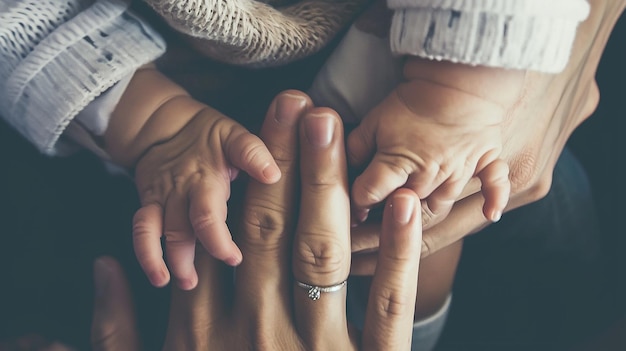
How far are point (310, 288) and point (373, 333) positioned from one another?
8 cm

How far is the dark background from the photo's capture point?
0.68m

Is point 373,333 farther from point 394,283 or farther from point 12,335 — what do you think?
point 12,335

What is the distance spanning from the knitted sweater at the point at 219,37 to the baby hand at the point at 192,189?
0.08 meters

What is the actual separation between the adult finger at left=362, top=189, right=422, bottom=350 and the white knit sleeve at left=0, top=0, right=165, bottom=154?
0.28 metres

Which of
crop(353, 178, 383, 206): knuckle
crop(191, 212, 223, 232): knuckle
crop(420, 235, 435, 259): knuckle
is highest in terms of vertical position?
crop(353, 178, 383, 206): knuckle

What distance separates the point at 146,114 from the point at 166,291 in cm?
27

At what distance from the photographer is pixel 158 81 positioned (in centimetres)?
61

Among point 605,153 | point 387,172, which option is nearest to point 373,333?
point 387,172

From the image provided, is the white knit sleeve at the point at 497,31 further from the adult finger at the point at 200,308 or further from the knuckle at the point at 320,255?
the adult finger at the point at 200,308

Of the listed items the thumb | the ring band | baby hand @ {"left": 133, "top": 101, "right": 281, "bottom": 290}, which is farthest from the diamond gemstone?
the thumb

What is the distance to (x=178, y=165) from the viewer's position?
569 mm

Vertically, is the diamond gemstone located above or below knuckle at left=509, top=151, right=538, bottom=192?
below

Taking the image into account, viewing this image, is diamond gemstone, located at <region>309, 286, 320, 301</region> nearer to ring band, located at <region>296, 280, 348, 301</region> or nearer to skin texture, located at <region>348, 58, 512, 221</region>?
ring band, located at <region>296, 280, 348, 301</region>

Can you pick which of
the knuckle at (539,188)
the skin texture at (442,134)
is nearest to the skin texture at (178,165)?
the skin texture at (442,134)
